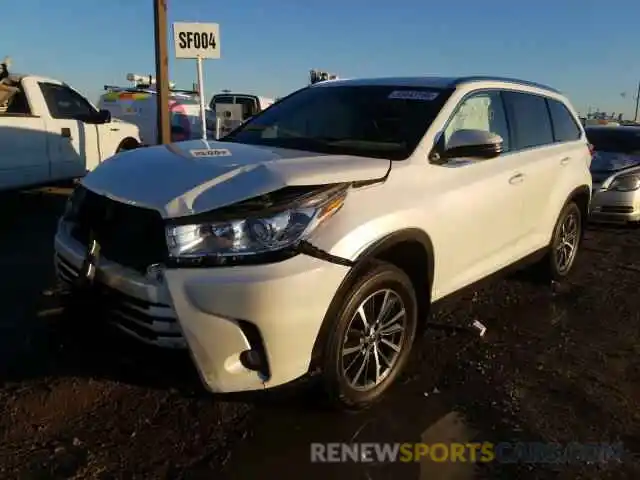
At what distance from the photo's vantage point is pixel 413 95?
3.76 meters

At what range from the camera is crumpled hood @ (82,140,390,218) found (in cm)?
254

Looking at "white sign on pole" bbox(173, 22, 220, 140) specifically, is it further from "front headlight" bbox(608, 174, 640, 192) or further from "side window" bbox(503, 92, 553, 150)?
"front headlight" bbox(608, 174, 640, 192)

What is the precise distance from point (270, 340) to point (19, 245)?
4.58 metres

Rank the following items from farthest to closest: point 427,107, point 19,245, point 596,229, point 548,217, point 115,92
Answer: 1. point 115,92
2. point 596,229
3. point 19,245
4. point 548,217
5. point 427,107

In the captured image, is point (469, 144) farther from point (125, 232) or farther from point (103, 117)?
point (103, 117)

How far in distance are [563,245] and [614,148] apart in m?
4.62

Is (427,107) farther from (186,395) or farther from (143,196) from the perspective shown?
(186,395)

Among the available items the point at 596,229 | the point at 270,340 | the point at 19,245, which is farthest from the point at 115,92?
the point at 270,340

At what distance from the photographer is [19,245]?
5.98 m

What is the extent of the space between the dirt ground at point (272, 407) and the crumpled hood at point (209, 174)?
663mm

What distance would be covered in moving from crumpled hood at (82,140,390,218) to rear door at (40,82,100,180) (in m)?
5.54

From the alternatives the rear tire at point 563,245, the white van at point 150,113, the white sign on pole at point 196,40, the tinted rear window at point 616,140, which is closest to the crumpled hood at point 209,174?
the rear tire at point 563,245

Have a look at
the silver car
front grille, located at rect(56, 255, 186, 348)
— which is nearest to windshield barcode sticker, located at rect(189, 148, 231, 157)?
front grille, located at rect(56, 255, 186, 348)

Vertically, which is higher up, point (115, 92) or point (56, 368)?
point (115, 92)
